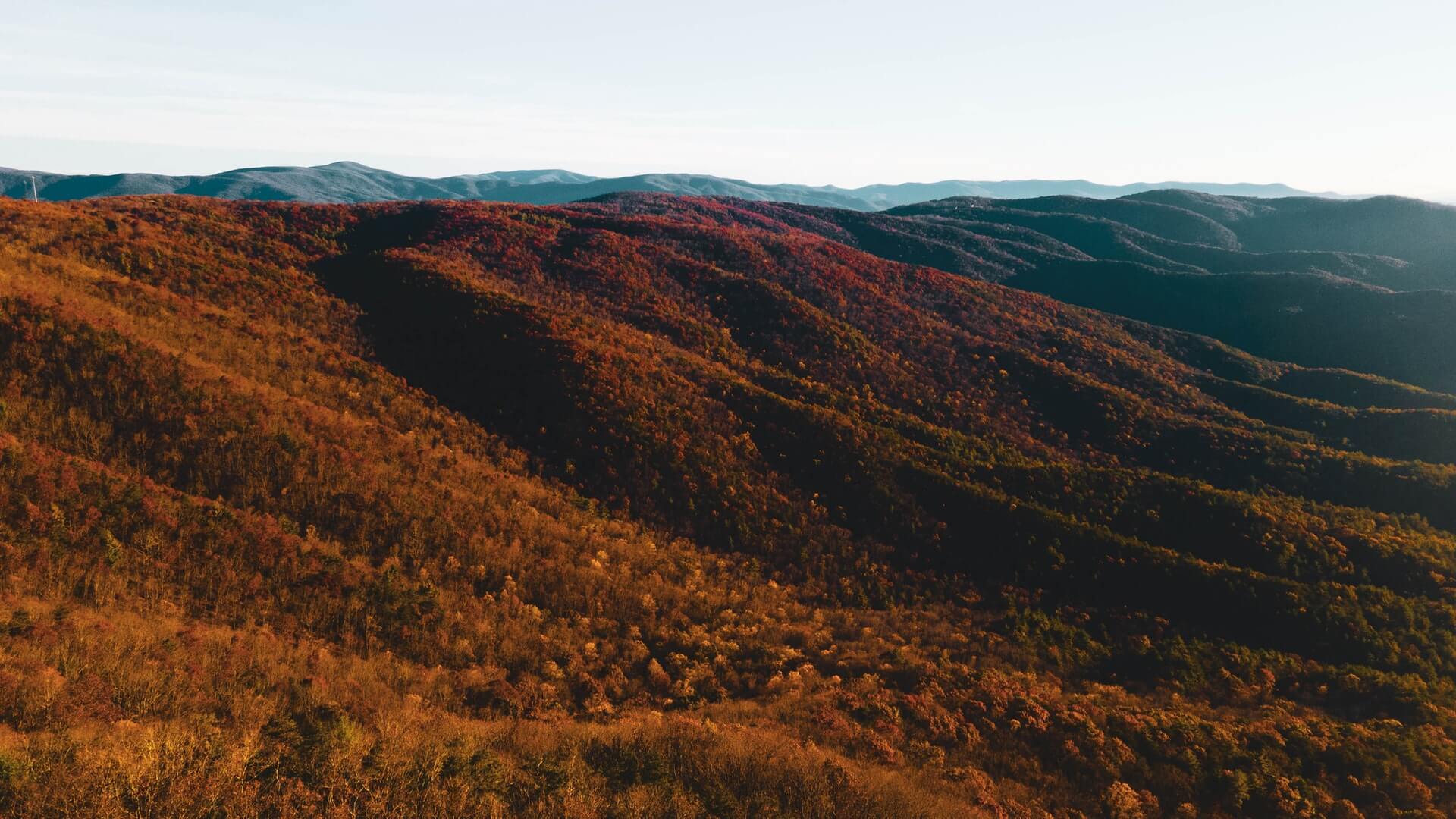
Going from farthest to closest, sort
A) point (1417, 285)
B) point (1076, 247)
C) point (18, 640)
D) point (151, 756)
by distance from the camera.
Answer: point (1076, 247) → point (1417, 285) → point (18, 640) → point (151, 756)

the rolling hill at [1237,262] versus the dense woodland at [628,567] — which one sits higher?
the rolling hill at [1237,262]

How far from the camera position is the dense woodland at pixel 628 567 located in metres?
15.3

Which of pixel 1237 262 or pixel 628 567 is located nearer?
pixel 628 567

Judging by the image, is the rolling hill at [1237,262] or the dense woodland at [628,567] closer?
the dense woodland at [628,567]

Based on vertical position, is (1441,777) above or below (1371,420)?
below

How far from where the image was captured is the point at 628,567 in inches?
1064

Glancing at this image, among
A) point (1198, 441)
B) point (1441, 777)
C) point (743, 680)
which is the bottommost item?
Result: point (1441, 777)

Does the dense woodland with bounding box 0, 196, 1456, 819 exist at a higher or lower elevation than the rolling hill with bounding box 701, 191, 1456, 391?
lower

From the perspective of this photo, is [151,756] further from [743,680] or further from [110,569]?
[743,680]

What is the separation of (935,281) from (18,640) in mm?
79964

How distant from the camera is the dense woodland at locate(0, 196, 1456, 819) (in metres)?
15.3

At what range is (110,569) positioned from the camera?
18.9m

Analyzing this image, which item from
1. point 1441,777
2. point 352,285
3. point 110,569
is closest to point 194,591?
point 110,569

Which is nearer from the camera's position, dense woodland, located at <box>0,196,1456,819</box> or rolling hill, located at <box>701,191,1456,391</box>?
dense woodland, located at <box>0,196,1456,819</box>
